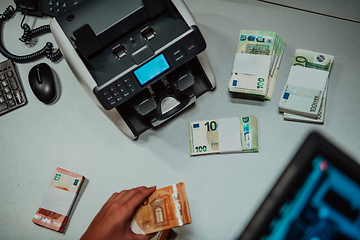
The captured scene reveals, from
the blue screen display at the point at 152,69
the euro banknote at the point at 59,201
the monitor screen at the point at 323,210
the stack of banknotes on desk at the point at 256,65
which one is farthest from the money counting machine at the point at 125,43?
the monitor screen at the point at 323,210

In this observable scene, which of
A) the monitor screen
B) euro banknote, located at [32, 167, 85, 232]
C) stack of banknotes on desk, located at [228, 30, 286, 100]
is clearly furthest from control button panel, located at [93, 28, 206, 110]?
the monitor screen

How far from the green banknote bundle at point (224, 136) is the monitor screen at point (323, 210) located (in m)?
0.38

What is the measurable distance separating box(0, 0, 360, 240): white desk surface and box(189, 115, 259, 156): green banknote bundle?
25 millimetres

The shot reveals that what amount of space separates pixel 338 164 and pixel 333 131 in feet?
1.32

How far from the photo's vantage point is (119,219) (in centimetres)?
75

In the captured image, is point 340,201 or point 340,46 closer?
→ point 340,201

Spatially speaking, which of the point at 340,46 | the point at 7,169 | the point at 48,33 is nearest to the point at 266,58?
the point at 340,46

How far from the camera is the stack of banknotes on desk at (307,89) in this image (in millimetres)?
848

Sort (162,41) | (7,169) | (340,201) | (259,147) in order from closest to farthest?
(340,201) < (162,41) < (259,147) < (7,169)

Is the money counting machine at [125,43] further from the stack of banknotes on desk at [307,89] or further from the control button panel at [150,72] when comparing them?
the stack of banknotes on desk at [307,89]

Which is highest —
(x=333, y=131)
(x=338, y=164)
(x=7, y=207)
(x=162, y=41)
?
(x=162, y=41)

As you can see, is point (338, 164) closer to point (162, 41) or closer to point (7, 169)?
point (162, 41)

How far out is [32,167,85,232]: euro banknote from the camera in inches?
34.6

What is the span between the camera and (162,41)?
75 cm
